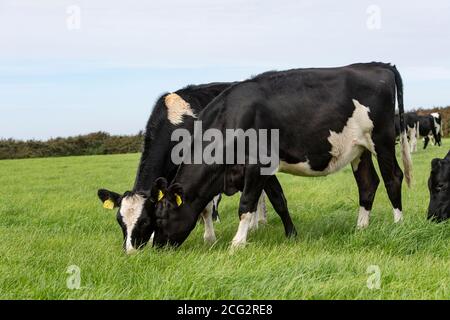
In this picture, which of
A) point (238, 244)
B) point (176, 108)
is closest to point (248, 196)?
point (238, 244)

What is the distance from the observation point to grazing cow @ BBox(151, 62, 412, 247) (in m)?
6.81

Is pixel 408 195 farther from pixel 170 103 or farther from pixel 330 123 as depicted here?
pixel 170 103

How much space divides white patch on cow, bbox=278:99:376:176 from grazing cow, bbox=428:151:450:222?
1.08m

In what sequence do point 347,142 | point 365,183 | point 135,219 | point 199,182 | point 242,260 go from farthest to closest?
point 365,183, point 347,142, point 199,182, point 135,219, point 242,260

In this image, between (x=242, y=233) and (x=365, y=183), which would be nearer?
(x=242, y=233)

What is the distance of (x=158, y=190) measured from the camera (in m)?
6.61

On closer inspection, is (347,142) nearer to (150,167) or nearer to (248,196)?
(248,196)

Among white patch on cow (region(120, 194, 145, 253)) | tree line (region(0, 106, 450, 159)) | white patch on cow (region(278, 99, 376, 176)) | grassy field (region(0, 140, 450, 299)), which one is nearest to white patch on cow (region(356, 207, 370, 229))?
grassy field (region(0, 140, 450, 299))

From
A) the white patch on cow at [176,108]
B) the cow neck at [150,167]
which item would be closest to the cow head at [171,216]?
the cow neck at [150,167]

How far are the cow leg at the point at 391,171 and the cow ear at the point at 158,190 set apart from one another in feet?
10.6

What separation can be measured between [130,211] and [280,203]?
2.34m

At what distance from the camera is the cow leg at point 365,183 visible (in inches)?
318

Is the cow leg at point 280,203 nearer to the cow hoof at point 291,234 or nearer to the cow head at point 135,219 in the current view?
the cow hoof at point 291,234
